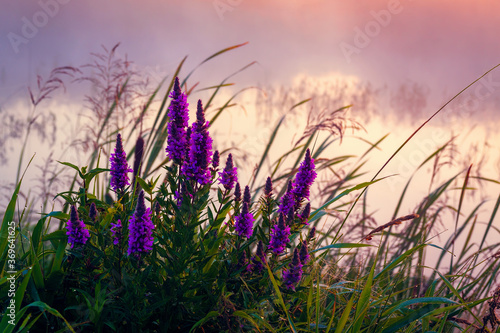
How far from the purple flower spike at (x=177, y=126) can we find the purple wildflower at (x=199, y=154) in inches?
3.7

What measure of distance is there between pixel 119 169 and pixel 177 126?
38 cm

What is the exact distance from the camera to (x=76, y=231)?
1973 millimetres

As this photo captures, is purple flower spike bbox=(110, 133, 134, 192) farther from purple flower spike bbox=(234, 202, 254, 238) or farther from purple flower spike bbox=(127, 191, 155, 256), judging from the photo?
purple flower spike bbox=(234, 202, 254, 238)

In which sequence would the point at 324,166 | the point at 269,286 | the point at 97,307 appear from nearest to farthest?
the point at 97,307
the point at 269,286
the point at 324,166

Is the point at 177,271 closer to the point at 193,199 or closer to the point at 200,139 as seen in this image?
the point at 193,199

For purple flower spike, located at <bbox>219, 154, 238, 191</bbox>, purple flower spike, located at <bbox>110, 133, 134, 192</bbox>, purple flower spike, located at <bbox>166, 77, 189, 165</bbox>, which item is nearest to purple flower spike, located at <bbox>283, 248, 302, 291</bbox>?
purple flower spike, located at <bbox>219, 154, 238, 191</bbox>

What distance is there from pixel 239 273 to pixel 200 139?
61cm

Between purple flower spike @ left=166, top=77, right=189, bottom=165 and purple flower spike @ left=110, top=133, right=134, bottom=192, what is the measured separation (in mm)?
290

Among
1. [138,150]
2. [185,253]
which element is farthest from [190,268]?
[138,150]

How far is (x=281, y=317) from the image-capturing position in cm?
189

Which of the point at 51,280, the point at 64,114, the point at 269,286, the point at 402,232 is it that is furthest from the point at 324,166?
the point at 64,114

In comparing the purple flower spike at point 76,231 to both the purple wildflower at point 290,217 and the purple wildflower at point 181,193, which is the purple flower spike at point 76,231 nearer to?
the purple wildflower at point 181,193

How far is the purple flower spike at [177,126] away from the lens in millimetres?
1918

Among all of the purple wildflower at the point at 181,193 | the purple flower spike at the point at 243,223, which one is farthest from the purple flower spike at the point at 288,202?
the purple wildflower at the point at 181,193
